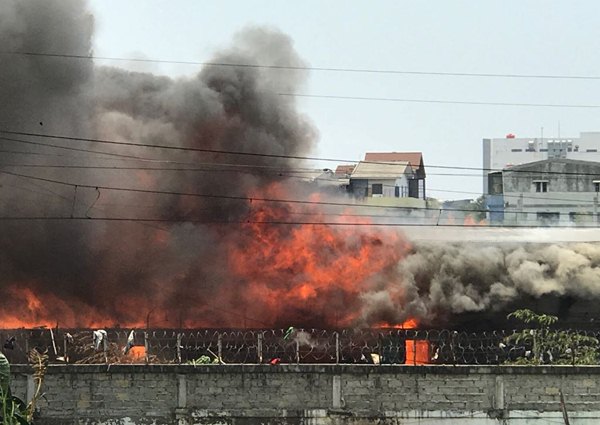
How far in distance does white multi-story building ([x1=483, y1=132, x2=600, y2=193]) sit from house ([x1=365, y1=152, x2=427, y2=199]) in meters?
30.2

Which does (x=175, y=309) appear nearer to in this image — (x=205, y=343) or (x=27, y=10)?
(x=205, y=343)

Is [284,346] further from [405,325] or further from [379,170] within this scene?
[379,170]

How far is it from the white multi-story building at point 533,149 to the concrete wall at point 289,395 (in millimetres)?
93333

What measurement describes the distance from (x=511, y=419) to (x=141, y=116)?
73.0ft

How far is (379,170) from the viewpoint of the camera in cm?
8150

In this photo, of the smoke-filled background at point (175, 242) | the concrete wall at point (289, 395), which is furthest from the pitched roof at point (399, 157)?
the concrete wall at point (289, 395)

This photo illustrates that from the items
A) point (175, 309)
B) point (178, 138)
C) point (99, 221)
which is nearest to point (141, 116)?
point (178, 138)

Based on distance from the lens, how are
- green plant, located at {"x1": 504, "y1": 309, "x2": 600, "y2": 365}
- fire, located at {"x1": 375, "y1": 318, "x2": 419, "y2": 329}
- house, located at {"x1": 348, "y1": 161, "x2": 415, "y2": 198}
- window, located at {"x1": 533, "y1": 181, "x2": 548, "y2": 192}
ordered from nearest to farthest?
1. green plant, located at {"x1": 504, "y1": 309, "x2": 600, "y2": 365}
2. fire, located at {"x1": 375, "y1": 318, "x2": 419, "y2": 329}
3. window, located at {"x1": 533, "y1": 181, "x2": 548, "y2": 192}
4. house, located at {"x1": 348, "y1": 161, "x2": 415, "y2": 198}

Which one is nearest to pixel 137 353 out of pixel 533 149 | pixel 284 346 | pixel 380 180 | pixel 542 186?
pixel 284 346

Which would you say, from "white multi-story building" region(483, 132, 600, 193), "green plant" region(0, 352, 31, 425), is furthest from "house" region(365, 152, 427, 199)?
"green plant" region(0, 352, 31, 425)

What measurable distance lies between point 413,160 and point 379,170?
29.3 ft

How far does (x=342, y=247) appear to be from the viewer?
4328cm

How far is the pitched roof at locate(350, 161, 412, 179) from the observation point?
79312 mm

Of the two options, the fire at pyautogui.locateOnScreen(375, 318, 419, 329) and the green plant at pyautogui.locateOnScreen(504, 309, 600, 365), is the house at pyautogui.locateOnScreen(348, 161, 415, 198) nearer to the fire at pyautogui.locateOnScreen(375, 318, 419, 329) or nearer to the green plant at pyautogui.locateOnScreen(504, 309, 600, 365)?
the fire at pyautogui.locateOnScreen(375, 318, 419, 329)
